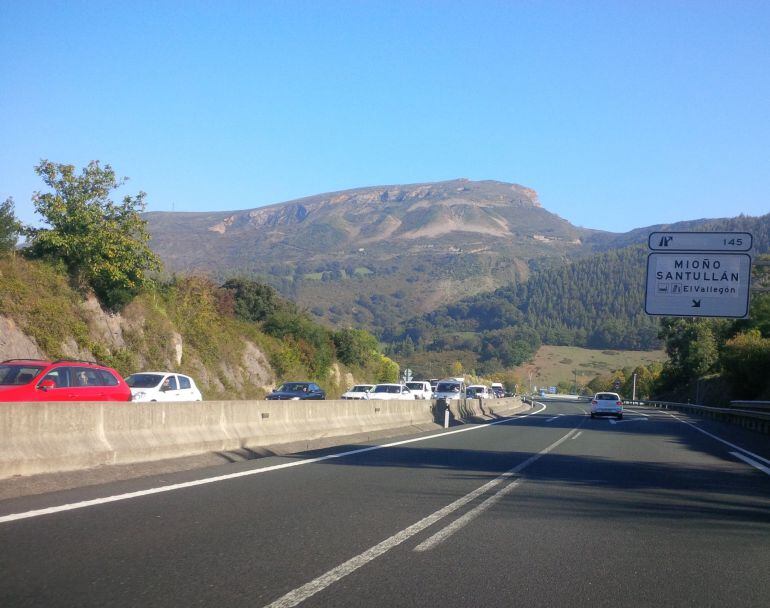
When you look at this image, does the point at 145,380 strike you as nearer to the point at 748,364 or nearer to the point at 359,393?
the point at 359,393

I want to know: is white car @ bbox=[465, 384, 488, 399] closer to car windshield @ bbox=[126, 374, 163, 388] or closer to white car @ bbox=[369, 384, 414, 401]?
white car @ bbox=[369, 384, 414, 401]

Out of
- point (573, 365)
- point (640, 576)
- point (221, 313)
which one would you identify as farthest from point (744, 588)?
point (573, 365)

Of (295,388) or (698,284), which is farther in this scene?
(295,388)

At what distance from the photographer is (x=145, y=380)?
25.4m

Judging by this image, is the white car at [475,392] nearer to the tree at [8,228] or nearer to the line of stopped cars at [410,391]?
the line of stopped cars at [410,391]

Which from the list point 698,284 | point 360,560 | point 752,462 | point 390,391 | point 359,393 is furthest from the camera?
point 390,391

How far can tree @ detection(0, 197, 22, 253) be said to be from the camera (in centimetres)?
3347

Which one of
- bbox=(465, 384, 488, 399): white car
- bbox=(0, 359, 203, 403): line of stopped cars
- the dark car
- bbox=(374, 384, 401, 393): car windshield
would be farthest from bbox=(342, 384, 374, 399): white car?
bbox=(0, 359, 203, 403): line of stopped cars

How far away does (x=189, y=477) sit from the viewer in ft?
41.4

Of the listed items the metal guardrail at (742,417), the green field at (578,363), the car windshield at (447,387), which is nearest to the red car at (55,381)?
the metal guardrail at (742,417)

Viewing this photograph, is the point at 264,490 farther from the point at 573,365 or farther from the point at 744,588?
the point at 573,365

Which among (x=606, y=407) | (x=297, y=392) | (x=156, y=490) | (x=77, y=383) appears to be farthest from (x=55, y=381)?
(x=606, y=407)

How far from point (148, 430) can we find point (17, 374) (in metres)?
5.58

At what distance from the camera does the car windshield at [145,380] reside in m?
25.2
